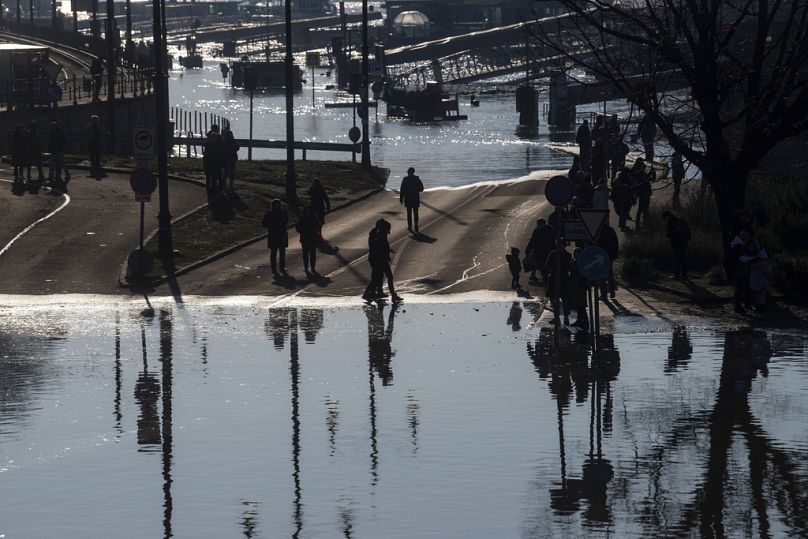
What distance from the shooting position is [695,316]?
26938 mm

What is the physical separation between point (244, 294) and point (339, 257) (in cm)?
524

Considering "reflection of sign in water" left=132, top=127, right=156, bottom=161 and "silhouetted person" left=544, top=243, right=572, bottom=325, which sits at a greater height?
"reflection of sign in water" left=132, top=127, right=156, bottom=161

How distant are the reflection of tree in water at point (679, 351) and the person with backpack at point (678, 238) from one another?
5172 millimetres

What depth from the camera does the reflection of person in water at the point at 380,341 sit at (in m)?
22.0

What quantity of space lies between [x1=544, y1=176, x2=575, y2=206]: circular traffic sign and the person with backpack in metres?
5.84

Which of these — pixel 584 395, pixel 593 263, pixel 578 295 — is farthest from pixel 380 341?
pixel 584 395

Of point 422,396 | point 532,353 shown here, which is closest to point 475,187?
point 532,353

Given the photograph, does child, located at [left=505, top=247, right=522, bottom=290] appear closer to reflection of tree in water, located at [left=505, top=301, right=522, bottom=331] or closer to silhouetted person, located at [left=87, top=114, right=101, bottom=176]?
reflection of tree in water, located at [left=505, top=301, right=522, bottom=331]

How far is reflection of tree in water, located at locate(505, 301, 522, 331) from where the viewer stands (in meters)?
26.2

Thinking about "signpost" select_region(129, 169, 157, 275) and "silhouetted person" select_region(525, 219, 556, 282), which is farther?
"signpost" select_region(129, 169, 157, 275)

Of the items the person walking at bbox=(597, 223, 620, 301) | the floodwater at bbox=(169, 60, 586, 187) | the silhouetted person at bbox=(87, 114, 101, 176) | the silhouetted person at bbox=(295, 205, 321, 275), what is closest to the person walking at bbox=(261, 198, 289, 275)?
the silhouetted person at bbox=(295, 205, 321, 275)

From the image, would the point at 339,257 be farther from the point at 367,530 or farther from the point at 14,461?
the point at 367,530

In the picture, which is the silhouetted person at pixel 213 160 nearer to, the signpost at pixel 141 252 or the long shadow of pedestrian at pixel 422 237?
the long shadow of pedestrian at pixel 422 237

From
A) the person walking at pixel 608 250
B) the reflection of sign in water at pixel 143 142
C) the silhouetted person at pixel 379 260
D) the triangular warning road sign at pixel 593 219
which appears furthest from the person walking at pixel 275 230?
the triangular warning road sign at pixel 593 219
